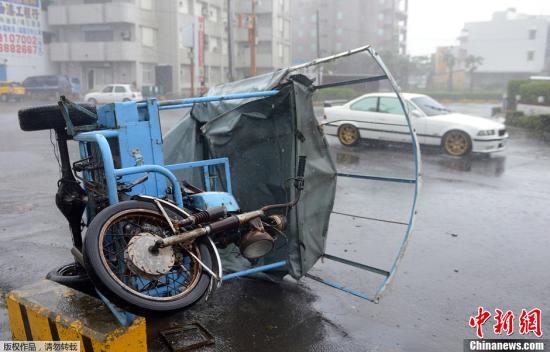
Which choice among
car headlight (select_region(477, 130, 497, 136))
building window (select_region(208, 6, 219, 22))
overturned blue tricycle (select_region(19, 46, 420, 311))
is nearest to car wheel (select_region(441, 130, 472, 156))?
car headlight (select_region(477, 130, 497, 136))

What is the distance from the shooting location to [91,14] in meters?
42.7

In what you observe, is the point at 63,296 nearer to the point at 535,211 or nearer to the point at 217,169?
the point at 217,169

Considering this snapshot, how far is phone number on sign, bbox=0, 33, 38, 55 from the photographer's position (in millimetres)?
38716

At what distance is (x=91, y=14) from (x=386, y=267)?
43.7m

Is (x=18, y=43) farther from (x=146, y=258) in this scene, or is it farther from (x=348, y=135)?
(x=146, y=258)

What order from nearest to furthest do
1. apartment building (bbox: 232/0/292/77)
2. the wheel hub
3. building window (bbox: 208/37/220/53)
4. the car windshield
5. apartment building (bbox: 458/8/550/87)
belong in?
the wheel hub, the car windshield, building window (bbox: 208/37/220/53), apartment building (bbox: 232/0/292/77), apartment building (bbox: 458/8/550/87)

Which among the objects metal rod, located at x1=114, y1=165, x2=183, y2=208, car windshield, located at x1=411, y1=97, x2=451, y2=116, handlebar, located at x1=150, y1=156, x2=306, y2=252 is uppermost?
car windshield, located at x1=411, y1=97, x2=451, y2=116

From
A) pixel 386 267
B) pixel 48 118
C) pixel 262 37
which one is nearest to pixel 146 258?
pixel 48 118

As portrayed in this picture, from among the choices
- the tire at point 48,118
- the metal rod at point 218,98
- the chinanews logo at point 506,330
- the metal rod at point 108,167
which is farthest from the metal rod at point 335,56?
Result: the chinanews logo at point 506,330

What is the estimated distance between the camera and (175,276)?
367 cm

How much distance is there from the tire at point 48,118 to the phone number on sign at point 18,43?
40711mm

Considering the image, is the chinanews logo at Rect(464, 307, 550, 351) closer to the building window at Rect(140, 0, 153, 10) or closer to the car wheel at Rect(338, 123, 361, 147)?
the car wheel at Rect(338, 123, 361, 147)

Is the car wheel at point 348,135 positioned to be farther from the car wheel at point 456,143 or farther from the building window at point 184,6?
the building window at point 184,6

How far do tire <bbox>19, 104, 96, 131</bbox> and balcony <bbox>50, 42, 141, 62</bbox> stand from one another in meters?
40.1
